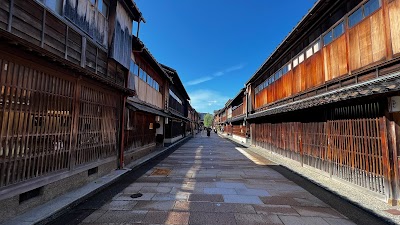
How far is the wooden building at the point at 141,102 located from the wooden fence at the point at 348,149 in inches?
383

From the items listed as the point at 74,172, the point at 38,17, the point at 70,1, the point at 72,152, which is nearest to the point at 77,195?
the point at 74,172

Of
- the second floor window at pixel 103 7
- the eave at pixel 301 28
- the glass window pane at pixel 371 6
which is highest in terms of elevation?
the eave at pixel 301 28

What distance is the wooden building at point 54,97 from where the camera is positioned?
4.55m

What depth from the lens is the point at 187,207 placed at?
5.70 metres

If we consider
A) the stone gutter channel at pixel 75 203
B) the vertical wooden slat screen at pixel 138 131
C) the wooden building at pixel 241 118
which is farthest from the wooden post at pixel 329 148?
the wooden building at pixel 241 118

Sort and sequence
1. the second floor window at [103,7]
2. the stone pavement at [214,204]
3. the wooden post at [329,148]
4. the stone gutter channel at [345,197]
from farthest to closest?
the wooden post at [329,148] → the second floor window at [103,7] → the stone gutter channel at [345,197] → the stone pavement at [214,204]

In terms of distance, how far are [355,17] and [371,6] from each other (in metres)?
0.73

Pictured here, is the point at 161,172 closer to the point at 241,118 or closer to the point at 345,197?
the point at 345,197

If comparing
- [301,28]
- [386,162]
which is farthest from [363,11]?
[386,162]

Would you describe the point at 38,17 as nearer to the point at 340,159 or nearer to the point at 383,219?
the point at 383,219

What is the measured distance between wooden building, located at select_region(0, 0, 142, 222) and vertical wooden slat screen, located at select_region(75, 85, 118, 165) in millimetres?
37

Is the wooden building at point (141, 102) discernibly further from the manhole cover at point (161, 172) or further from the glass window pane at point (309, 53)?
the glass window pane at point (309, 53)

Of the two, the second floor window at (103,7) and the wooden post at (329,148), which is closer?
the second floor window at (103,7)

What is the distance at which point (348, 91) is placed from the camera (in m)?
7.23
